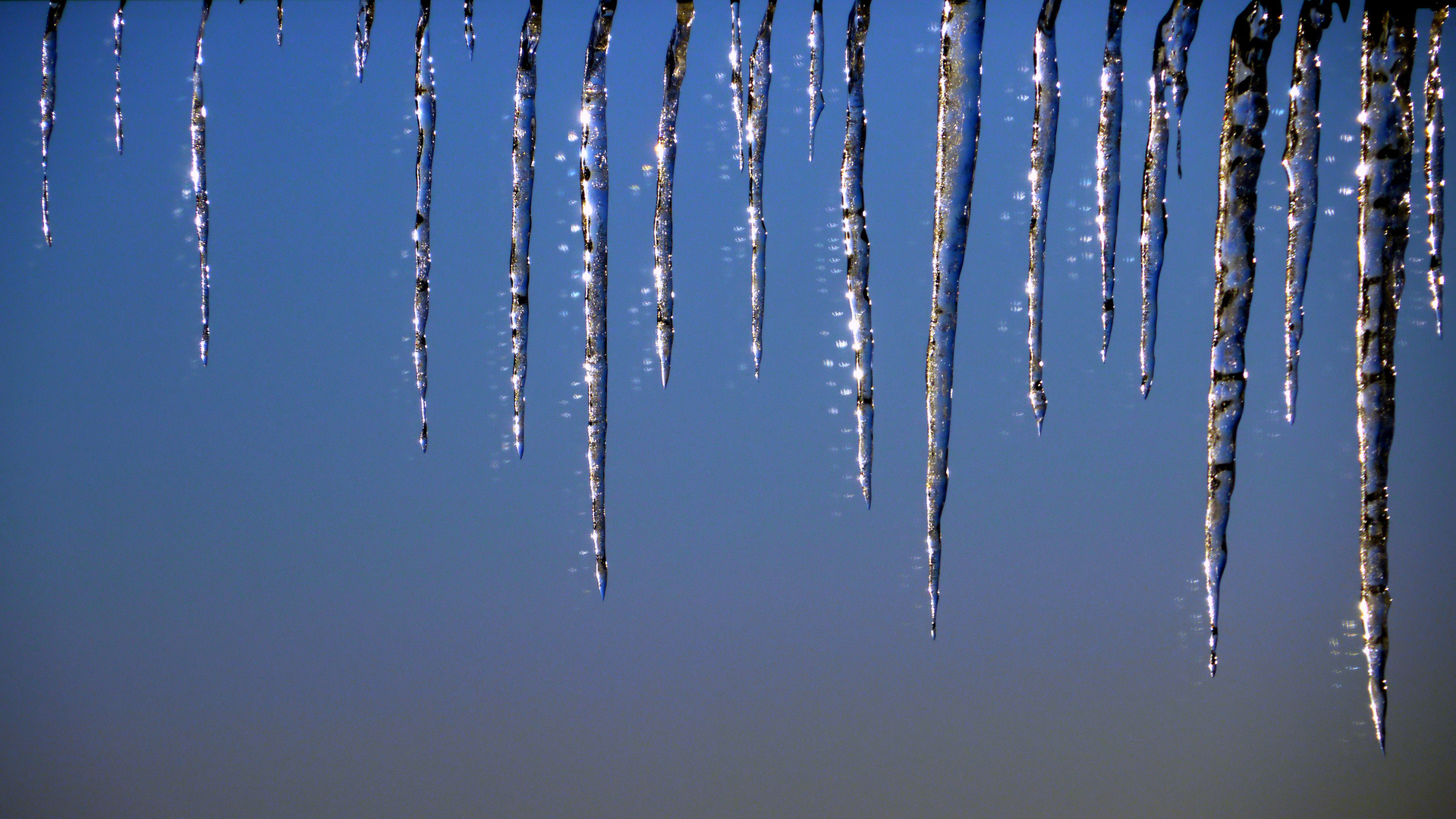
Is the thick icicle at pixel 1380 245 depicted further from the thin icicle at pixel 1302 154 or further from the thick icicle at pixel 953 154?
the thick icicle at pixel 953 154

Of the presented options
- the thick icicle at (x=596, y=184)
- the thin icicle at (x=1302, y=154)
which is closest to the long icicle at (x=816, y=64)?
the thick icicle at (x=596, y=184)

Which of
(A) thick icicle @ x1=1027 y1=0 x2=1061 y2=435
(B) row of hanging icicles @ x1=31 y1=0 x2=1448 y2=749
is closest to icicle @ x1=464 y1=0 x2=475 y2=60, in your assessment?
(B) row of hanging icicles @ x1=31 y1=0 x2=1448 y2=749

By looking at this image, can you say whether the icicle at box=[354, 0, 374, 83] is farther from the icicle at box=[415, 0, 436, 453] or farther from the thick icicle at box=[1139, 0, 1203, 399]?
the thick icicle at box=[1139, 0, 1203, 399]

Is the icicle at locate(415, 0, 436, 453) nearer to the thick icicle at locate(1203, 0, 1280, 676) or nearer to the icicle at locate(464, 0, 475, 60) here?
the icicle at locate(464, 0, 475, 60)

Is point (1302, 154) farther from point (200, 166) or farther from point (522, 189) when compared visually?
point (200, 166)

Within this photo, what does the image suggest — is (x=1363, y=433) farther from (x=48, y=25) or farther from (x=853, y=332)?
(x=48, y=25)

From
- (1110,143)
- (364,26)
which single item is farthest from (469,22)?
(1110,143)

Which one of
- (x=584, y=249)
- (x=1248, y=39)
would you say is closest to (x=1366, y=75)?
(x=1248, y=39)

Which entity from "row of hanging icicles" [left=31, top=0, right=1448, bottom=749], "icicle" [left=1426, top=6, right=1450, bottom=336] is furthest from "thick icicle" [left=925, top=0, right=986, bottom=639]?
"icicle" [left=1426, top=6, right=1450, bottom=336]
